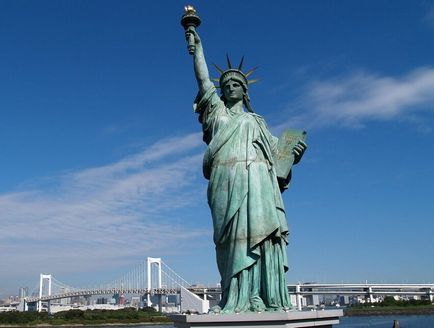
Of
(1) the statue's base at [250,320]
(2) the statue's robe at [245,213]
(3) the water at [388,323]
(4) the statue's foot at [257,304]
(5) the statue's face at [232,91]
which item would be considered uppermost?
(5) the statue's face at [232,91]

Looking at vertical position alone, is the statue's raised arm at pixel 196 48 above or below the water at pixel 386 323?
above

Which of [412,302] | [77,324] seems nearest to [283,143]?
[77,324]

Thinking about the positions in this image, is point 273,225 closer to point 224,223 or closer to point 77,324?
point 224,223

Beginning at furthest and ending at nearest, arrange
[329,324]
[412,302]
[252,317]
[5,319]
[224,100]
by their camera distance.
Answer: [412,302]
[5,319]
[224,100]
[329,324]
[252,317]

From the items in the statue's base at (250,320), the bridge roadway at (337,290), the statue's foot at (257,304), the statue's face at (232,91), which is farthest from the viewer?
the bridge roadway at (337,290)

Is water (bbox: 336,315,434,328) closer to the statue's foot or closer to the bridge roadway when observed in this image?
the bridge roadway

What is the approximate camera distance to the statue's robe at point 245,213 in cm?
797

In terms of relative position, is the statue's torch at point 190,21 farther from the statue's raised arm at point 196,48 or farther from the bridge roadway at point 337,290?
the bridge roadway at point 337,290

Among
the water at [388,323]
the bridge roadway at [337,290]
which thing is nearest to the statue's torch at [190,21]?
the water at [388,323]

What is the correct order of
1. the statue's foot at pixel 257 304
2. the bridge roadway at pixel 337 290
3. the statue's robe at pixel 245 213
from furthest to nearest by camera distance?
the bridge roadway at pixel 337 290
the statue's robe at pixel 245 213
the statue's foot at pixel 257 304

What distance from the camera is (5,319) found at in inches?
2078

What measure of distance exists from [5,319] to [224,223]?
5256cm

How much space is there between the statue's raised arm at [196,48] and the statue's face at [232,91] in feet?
1.08

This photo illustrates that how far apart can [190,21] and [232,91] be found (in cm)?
161
